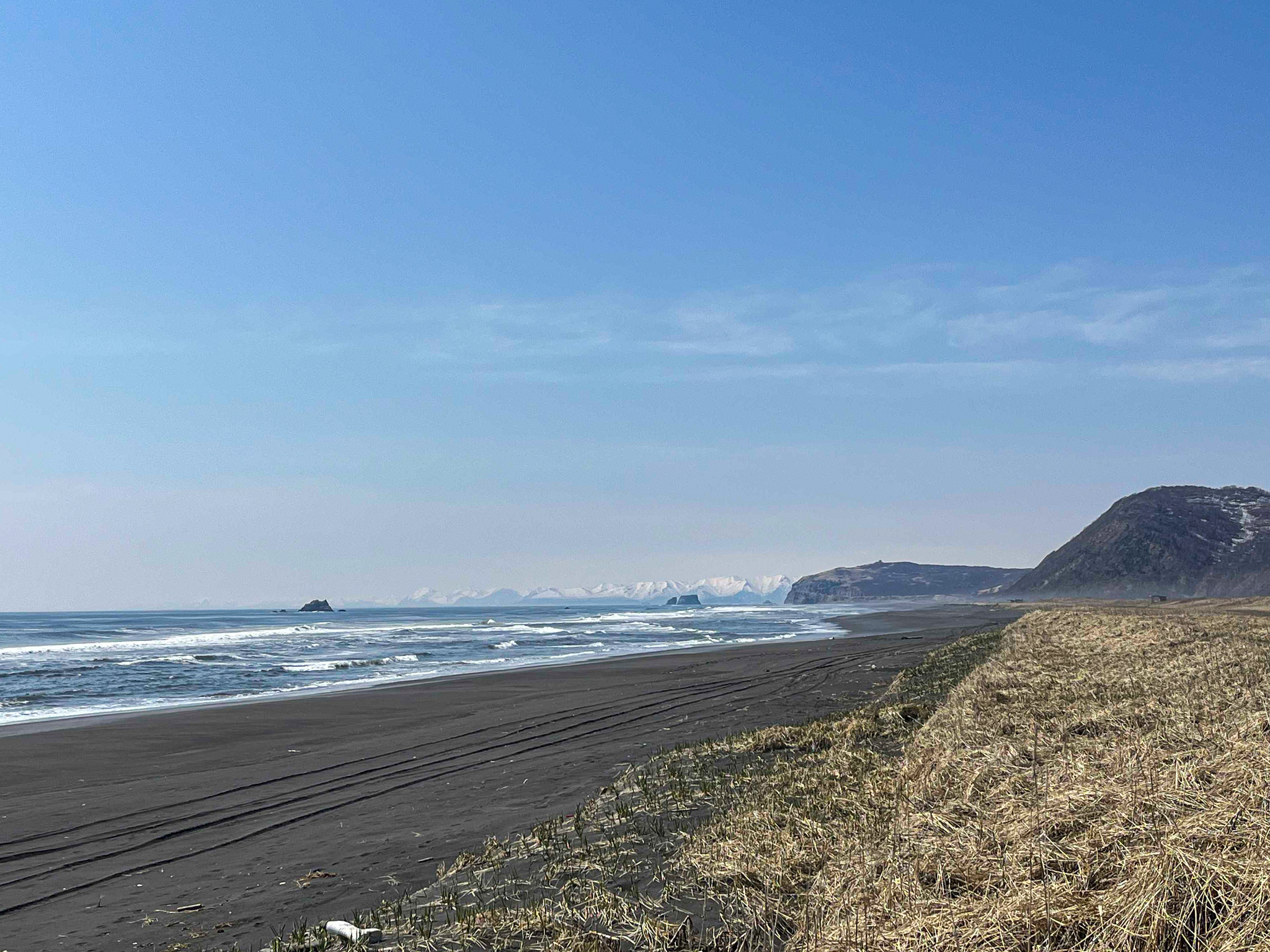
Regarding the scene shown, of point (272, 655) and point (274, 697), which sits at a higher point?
point (274, 697)

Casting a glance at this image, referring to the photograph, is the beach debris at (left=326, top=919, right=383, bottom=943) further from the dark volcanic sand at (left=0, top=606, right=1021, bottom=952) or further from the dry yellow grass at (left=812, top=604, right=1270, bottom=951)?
the dry yellow grass at (left=812, top=604, right=1270, bottom=951)

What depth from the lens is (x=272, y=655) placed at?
47.5 metres

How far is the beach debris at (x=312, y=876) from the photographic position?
7.78 metres

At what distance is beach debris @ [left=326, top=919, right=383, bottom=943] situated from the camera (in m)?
6.09

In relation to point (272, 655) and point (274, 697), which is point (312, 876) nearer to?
point (274, 697)

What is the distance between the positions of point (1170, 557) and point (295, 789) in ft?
669

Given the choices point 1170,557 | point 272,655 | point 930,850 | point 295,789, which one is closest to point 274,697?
point 295,789

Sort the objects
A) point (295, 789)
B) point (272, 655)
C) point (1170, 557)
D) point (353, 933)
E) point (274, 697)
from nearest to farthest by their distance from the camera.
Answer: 1. point (353, 933)
2. point (295, 789)
3. point (274, 697)
4. point (272, 655)
5. point (1170, 557)

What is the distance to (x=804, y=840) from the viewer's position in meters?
7.00

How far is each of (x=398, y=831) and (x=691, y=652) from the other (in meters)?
33.6

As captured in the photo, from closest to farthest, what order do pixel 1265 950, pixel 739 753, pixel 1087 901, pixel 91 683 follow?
pixel 1265 950, pixel 1087 901, pixel 739 753, pixel 91 683

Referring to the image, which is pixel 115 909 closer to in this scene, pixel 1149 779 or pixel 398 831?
pixel 398 831

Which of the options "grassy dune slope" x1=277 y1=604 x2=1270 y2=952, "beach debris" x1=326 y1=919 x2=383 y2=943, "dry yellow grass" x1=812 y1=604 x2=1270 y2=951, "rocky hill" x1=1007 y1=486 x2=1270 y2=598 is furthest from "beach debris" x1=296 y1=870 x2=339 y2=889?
"rocky hill" x1=1007 y1=486 x2=1270 y2=598

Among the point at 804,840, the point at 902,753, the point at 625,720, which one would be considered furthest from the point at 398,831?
the point at 625,720
